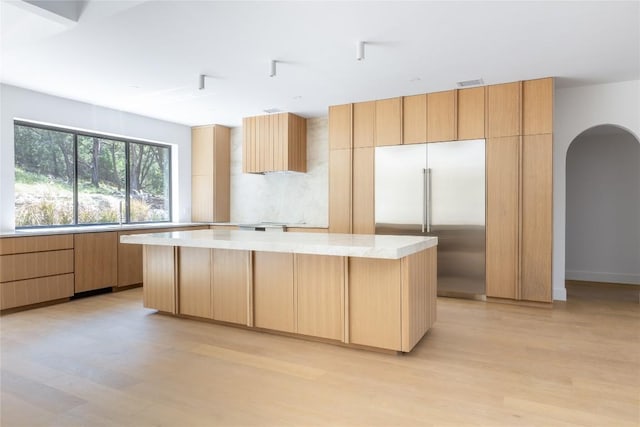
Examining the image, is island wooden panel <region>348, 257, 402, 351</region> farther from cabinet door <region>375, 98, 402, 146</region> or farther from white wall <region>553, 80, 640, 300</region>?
white wall <region>553, 80, 640, 300</region>

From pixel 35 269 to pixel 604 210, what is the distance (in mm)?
7892

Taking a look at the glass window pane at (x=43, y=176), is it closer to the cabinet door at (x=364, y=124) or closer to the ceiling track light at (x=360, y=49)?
the cabinet door at (x=364, y=124)

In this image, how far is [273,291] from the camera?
350cm

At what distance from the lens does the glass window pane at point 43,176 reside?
200 inches

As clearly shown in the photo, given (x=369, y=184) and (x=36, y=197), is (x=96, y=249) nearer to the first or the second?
(x=36, y=197)

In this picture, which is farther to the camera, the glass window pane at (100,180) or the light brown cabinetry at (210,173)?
the light brown cabinetry at (210,173)

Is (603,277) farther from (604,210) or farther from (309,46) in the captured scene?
(309,46)

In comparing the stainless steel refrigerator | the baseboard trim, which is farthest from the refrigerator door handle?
the baseboard trim

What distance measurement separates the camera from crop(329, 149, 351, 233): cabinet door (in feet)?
18.8

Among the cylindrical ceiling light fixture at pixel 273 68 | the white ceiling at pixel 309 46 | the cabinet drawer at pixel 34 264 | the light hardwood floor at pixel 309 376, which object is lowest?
the light hardwood floor at pixel 309 376

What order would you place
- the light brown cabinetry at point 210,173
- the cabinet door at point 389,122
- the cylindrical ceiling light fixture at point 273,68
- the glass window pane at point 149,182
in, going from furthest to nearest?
the light brown cabinetry at point 210,173 → the glass window pane at point 149,182 → the cabinet door at point 389,122 → the cylindrical ceiling light fixture at point 273,68

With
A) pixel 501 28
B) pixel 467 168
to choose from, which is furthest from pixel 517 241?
pixel 501 28

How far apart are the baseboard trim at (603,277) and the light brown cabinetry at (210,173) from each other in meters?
6.03

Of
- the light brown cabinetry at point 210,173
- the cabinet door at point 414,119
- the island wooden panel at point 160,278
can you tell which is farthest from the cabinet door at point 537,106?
the light brown cabinetry at point 210,173
